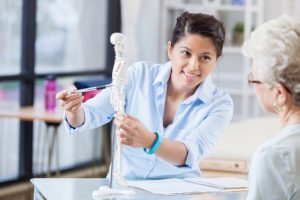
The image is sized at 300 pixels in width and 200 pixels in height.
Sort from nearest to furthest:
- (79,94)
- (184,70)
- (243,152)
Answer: (79,94) < (184,70) < (243,152)

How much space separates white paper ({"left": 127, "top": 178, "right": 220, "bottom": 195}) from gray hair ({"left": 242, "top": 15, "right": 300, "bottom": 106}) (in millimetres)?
630

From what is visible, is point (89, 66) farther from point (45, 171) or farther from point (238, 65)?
point (238, 65)

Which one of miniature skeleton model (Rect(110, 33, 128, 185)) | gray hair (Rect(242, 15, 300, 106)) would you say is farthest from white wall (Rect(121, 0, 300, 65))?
gray hair (Rect(242, 15, 300, 106))

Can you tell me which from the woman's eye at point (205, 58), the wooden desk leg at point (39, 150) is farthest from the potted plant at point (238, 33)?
the woman's eye at point (205, 58)

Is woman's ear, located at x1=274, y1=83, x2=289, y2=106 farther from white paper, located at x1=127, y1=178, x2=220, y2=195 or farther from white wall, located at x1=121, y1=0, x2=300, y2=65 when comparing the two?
white wall, located at x1=121, y1=0, x2=300, y2=65

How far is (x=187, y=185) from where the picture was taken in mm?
2141

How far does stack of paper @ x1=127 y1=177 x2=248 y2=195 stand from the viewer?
2.05 metres

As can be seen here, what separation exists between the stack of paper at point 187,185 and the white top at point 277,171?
56 centimetres

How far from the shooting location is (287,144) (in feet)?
4.92

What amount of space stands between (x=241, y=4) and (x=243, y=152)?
6.92 feet

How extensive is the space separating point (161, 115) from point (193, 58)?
0.25 m

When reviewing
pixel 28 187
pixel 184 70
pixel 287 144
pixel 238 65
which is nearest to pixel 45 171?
pixel 28 187

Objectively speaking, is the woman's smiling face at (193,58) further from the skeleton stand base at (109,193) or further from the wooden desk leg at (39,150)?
the wooden desk leg at (39,150)

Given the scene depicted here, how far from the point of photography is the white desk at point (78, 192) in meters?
1.96
